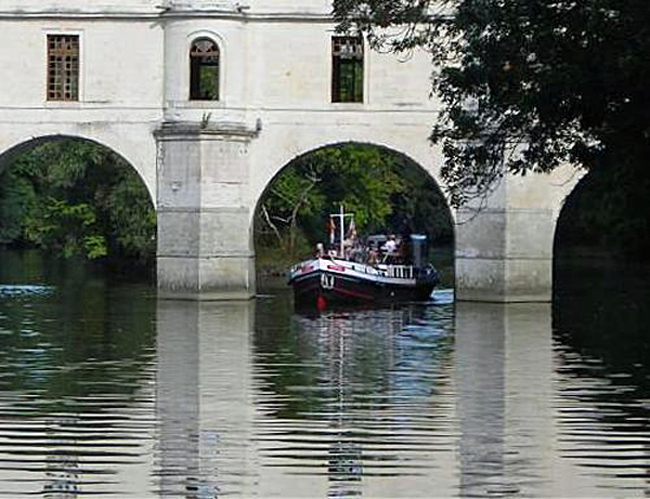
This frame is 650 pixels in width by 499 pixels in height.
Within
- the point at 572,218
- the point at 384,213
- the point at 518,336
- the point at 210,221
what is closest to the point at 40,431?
the point at 518,336

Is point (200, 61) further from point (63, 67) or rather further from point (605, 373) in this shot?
point (605, 373)

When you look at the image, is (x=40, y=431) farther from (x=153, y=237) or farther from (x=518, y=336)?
(x=153, y=237)

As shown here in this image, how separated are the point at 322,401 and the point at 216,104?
69.5 feet

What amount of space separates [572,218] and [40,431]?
2356 inches

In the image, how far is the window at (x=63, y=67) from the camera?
4450cm

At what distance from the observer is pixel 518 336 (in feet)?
117

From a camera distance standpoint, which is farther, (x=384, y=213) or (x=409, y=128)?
(x=384, y=213)

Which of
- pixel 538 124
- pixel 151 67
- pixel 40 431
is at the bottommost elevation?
pixel 40 431

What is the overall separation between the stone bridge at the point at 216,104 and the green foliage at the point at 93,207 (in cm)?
983

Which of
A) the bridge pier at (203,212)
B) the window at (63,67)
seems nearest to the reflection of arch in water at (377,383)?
the bridge pier at (203,212)

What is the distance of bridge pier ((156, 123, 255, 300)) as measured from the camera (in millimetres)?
43281

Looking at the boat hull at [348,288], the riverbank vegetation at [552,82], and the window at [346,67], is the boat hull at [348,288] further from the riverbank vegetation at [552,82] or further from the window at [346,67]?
the riverbank vegetation at [552,82]

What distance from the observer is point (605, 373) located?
1087 inches

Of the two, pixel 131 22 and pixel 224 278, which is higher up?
pixel 131 22
